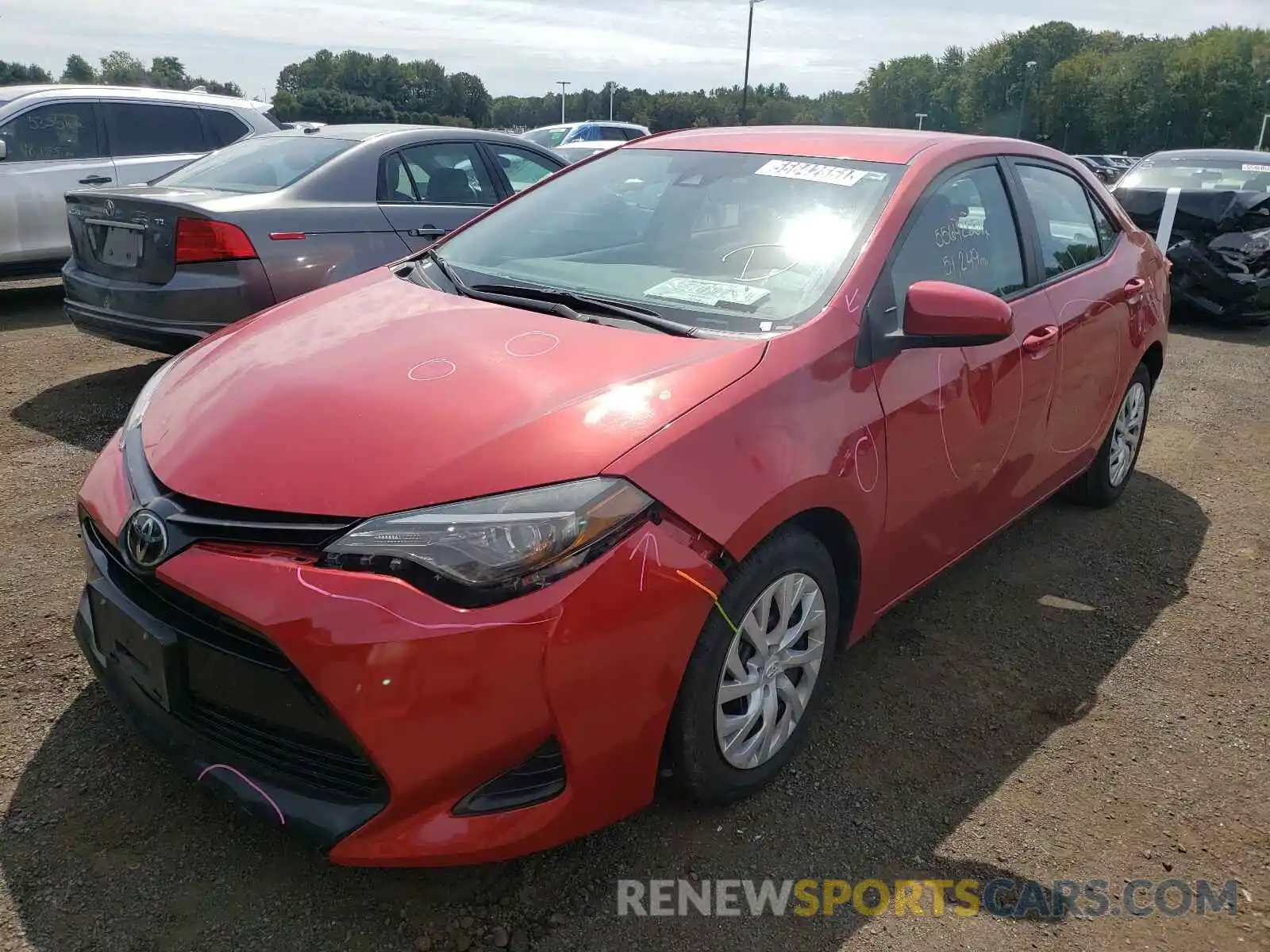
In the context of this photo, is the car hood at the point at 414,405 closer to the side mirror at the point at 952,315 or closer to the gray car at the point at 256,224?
the side mirror at the point at 952,315

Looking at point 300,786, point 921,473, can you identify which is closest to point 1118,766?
point 921,473

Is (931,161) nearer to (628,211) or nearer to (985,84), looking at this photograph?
(628,211)

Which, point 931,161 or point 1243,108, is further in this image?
point 1243,108

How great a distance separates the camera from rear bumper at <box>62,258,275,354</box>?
15.2 feet

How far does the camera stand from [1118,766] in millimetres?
2689

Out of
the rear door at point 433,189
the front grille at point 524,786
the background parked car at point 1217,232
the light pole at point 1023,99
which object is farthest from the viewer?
the light pole at point 1023,99

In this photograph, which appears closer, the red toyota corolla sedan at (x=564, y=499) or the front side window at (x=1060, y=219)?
the red toyota corolla sedan at (x=564, y=499)

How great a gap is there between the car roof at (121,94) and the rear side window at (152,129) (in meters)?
0.09

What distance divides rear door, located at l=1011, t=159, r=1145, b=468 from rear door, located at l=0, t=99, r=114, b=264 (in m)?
6.37

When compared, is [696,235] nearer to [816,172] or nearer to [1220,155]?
[816,172]

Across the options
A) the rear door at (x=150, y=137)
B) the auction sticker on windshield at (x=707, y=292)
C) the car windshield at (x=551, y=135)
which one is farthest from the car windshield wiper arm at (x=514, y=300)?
the car windshield at (x=551, y=135)

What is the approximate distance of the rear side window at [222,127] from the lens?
314 inches

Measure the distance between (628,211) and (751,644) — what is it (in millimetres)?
1656

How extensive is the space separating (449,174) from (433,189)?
0.65 feet
